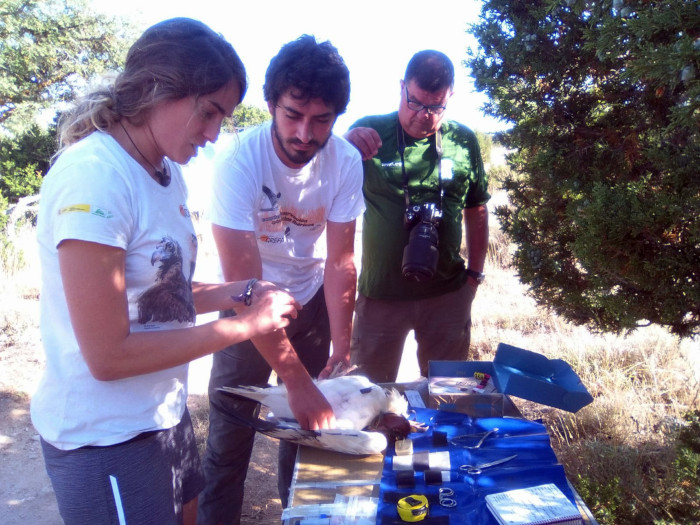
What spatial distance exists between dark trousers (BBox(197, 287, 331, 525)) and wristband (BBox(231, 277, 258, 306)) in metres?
0.74

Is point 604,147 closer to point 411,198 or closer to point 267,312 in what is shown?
point 411,198

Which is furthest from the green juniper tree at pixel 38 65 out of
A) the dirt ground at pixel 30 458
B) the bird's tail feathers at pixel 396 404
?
the bird's tail feathers at pixel 396 404

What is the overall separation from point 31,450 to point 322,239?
2789mm

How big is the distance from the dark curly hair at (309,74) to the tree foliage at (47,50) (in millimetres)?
11222

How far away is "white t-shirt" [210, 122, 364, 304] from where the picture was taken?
2180 millimetres

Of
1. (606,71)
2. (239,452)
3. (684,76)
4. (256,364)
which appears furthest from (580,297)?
(239,452)

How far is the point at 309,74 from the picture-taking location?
206 cm

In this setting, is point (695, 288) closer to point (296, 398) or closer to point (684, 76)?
point (684, 76)

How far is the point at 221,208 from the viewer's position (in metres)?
2.15

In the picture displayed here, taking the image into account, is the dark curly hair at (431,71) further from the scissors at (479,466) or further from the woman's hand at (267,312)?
the scissors at (479,466)

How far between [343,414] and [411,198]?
1404 mm

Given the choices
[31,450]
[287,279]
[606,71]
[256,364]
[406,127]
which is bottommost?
[31,450]

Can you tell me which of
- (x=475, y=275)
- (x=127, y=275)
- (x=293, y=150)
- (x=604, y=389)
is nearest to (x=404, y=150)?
(x=475, y=275)

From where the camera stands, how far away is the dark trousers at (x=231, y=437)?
2.48 meters
